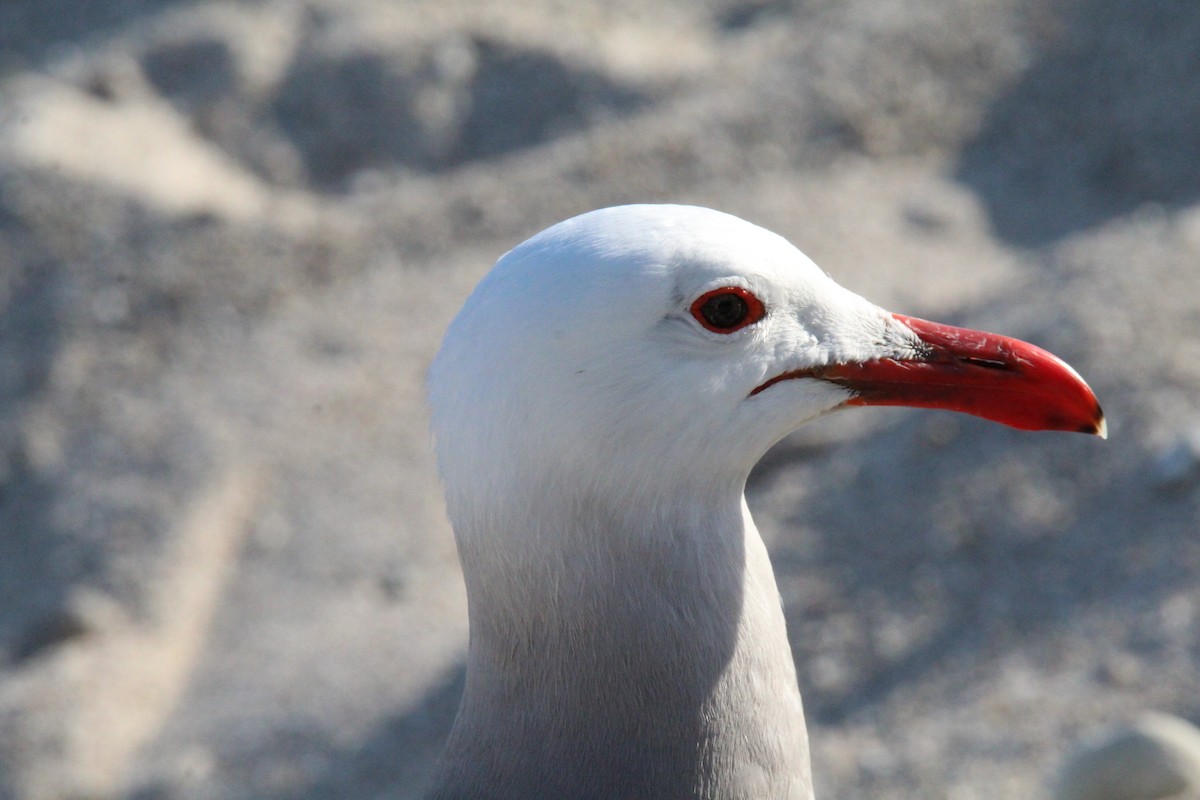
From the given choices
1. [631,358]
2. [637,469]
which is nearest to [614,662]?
[637,469]

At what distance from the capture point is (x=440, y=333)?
21.9 feet

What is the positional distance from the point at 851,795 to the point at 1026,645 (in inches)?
32.3

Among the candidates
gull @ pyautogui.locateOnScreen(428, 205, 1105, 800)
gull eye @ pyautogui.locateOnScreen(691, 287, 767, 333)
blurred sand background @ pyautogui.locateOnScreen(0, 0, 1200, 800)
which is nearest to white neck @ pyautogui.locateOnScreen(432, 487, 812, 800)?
gull @ pyautogui.locateOnScreen(428, 205, 1105, 800)

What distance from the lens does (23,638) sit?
564cm

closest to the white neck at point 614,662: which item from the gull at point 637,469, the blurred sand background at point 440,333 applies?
the gull at point 637,469

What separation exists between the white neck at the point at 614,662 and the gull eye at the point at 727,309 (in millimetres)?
314

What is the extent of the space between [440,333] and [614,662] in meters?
4.51

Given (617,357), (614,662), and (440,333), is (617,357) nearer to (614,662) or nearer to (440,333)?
(614,662)

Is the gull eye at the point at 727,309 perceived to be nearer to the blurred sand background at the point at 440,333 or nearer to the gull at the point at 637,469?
the gull at the point at 637,469

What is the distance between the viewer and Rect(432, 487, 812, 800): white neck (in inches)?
89.4

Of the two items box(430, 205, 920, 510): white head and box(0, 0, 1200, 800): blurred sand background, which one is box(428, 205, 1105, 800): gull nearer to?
box(430, 205, 920, 510): white head

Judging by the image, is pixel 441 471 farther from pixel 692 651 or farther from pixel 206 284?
Result: pixel 206 284

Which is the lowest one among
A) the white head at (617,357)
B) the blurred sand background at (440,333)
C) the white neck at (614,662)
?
the white neck at (614,662)

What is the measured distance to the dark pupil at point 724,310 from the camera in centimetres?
223
